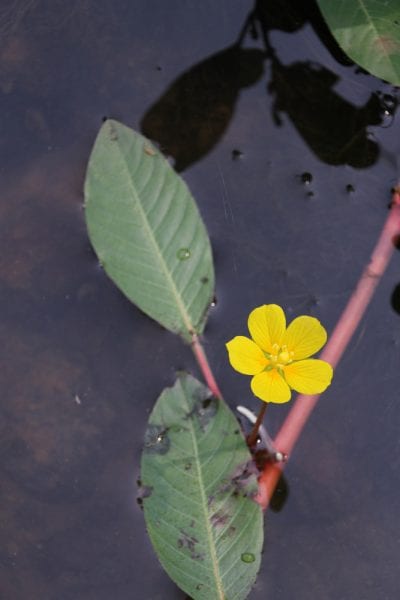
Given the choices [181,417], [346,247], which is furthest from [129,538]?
[346,247]

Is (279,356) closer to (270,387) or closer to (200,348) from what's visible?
(270,387)

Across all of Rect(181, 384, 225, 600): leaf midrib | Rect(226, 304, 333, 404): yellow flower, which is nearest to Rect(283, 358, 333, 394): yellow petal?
Rect(226, 304, 333, 404): yellow flower

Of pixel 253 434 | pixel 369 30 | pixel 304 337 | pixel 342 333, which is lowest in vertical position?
pixel 253 434

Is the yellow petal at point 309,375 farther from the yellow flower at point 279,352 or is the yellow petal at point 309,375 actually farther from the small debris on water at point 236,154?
the small debris on water at point 236,154

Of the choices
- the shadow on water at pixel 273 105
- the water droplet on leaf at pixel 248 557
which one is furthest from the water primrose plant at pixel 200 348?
the shadow on water at pixel 273 105

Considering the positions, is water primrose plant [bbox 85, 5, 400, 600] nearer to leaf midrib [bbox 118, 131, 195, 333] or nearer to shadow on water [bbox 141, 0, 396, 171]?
leaf midrib [bbox 118, 131, 195, 333]

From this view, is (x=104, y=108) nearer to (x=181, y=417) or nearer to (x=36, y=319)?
(x=36, y=319)

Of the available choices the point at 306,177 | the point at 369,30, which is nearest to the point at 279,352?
the point at 306,177

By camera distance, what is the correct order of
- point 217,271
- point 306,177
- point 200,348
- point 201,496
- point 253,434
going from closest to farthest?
1. point 201,496
2. point 253,434
3. point 200,348
4. point 217,271
5. point 306,177

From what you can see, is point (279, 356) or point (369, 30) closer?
point (279, 356)
